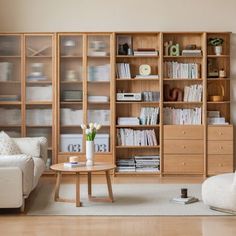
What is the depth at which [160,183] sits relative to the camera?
723 centimetres

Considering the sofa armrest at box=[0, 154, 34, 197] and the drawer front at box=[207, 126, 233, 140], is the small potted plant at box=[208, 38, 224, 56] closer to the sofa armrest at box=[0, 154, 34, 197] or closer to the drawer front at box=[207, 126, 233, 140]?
the drawer front at box=[207, 126, 233, 140]

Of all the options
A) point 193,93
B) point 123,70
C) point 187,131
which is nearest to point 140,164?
point 187,131

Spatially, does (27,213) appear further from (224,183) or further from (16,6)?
(16,6)

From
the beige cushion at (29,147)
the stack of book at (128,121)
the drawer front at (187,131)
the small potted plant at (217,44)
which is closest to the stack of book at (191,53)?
the small potted plant at (217,44)

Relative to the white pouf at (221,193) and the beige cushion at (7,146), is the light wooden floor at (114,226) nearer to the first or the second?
the white pouf at (221,193)

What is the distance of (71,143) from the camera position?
7.95m

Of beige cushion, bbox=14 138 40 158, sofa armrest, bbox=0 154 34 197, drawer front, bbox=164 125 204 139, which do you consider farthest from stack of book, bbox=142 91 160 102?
sofa armrest, bbox=0 154 34 197

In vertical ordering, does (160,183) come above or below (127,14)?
below

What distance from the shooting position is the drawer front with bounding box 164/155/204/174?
782 centimetres

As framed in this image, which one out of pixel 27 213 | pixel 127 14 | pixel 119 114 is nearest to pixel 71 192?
pixel 27 213

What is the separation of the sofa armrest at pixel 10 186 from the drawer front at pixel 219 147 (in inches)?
134

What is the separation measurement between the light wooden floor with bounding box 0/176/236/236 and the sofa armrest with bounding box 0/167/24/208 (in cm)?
13

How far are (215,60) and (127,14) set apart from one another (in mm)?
1440

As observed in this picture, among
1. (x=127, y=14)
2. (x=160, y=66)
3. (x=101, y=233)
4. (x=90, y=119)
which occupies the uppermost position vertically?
(x=127, y=14)
